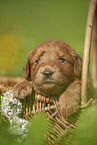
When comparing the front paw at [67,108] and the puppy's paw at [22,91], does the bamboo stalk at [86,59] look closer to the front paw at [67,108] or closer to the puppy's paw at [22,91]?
the front paw at [67,108]

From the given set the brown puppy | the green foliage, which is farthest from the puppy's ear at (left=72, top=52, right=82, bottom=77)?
the green foliage

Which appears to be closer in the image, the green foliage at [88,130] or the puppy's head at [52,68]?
the green foliage at [88,130]

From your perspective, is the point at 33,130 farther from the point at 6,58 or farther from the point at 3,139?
the point at 6,58

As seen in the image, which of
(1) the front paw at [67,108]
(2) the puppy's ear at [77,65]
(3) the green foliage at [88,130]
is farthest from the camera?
(2) the puppy's ear at [77,65]

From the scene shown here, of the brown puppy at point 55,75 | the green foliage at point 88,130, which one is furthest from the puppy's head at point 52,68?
the green foliage at point 88,130

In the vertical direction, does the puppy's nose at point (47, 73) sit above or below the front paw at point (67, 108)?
above

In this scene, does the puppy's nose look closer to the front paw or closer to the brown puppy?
the brown puppy

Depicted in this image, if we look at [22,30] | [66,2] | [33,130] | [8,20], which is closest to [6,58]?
[22,30]
